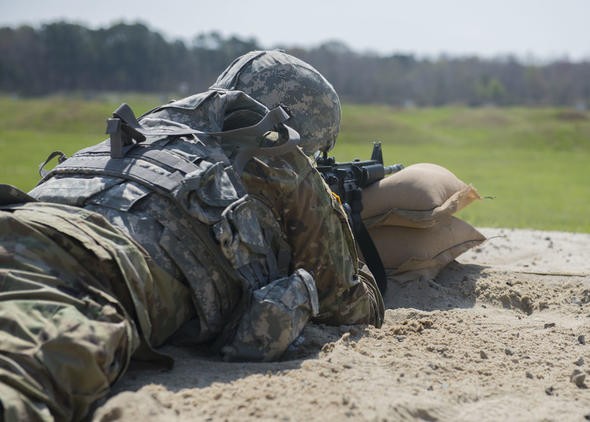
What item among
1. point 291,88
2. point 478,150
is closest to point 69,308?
point 291,88

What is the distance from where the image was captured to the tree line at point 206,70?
64750mm

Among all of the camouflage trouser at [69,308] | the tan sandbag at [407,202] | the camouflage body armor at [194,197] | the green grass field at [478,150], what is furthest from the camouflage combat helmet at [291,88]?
the green grass field at [478,150]

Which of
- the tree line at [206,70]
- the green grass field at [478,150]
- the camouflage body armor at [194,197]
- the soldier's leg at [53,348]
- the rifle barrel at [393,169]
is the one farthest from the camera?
the tree line at [206,70]

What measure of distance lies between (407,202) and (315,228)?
195cm

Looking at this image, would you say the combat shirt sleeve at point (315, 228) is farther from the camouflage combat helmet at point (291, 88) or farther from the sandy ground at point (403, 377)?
the camouflage combat helmet at point (291, 88)

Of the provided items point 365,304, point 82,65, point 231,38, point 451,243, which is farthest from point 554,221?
point 231,38

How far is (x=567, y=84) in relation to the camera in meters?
76.2

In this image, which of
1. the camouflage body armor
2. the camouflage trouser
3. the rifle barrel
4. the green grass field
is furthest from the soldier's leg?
the green grass field

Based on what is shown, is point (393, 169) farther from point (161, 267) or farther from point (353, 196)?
point (161, 267)

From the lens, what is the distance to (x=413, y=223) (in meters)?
4.74

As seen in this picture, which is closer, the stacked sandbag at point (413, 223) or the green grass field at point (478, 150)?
the stacked sandbag at point (413, 223)

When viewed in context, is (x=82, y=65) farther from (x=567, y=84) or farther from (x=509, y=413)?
(x=509, y=413)

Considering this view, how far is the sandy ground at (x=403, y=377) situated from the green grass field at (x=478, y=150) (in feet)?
15.7

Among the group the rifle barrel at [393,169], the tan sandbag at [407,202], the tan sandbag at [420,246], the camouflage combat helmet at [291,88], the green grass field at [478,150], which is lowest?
the green grass field at [478,150]
